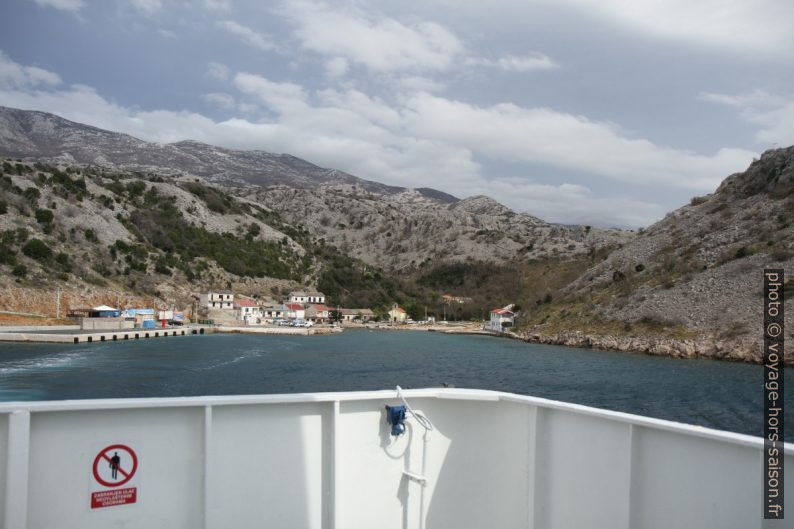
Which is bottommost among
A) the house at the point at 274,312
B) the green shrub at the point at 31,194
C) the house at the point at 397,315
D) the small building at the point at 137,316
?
the house at the point at 397,315

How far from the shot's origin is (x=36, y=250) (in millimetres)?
64562

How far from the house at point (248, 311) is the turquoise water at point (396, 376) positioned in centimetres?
3803

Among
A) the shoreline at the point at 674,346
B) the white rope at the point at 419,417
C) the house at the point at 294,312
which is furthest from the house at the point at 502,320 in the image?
the white rope at the point at 419,417

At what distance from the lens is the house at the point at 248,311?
8581cm

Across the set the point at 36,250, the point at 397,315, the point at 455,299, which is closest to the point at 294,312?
the point at 397,315

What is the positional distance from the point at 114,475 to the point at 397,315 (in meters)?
110

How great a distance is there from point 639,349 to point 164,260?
69.4 metres

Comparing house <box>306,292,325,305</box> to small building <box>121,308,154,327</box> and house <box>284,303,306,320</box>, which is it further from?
small building <box>121,308,154,327</box>

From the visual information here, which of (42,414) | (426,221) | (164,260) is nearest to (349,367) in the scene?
(42,414)

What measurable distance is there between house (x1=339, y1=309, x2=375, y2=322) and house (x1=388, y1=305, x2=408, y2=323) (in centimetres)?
393

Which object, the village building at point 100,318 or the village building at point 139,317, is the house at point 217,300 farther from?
the village building at point 100,318

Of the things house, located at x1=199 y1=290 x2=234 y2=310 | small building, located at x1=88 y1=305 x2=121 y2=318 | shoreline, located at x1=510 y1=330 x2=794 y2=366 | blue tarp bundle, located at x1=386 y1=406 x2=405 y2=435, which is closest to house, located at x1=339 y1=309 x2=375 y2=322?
house, located at x1=199 y1=290 x2=234 y2=310

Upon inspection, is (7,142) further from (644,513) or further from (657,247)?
(644,513)

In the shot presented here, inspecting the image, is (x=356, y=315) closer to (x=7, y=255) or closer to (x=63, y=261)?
(x=63, y=261)
